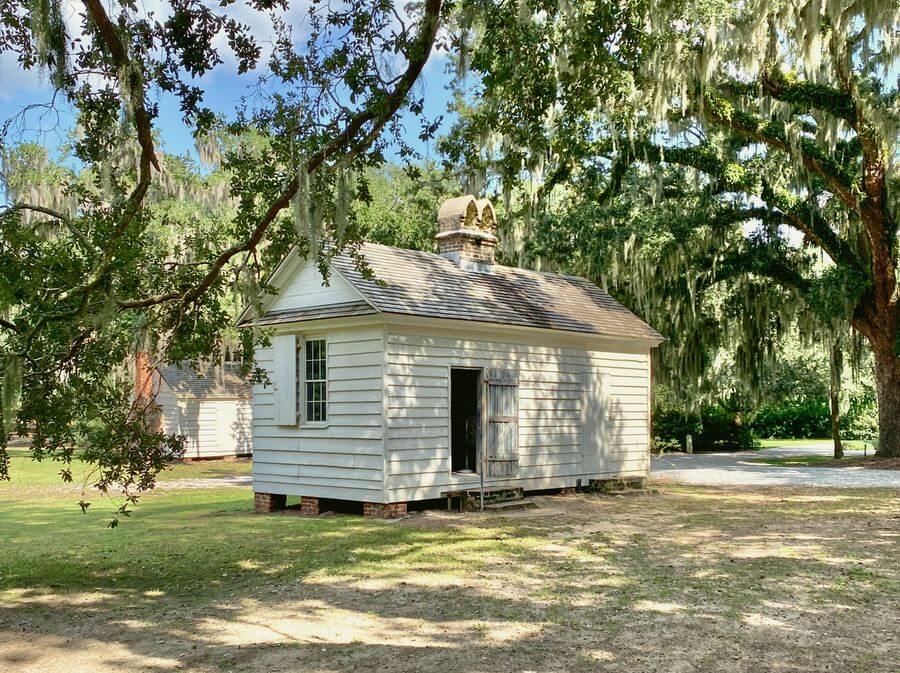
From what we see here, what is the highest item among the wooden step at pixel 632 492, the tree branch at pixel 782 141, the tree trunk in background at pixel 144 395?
the tree branch at pixel 782 141

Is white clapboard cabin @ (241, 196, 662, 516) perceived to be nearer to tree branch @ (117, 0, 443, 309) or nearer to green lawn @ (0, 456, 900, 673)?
green lawn @ (0, 456, 900, 673)

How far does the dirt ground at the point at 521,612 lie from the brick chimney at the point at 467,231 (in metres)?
6.12

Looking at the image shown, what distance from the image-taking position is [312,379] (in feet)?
43.4

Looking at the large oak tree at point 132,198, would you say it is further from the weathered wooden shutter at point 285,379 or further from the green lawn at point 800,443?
the green lawn at point 800,443

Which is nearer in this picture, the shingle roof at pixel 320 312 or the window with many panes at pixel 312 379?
the shingle roof at pixel 320 312

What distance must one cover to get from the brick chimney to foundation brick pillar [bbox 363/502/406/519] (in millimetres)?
4871

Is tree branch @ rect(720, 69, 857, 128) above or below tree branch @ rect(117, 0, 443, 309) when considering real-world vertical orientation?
above

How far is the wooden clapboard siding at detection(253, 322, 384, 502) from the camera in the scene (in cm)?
1210

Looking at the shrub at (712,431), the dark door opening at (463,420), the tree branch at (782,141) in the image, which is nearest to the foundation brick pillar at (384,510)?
the dark door opening at (463,420)

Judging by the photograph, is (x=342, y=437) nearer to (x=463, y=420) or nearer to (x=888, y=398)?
(x=463, y=420)

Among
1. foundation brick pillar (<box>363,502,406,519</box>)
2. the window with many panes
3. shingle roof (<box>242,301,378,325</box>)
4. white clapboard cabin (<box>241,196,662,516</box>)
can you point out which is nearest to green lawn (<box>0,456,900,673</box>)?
foundation brick pillar (<box>363,502,406,519</box>)

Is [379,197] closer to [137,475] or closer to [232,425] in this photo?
[232,425]

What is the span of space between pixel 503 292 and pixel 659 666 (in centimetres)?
1000

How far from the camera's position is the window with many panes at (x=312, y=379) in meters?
13.1
